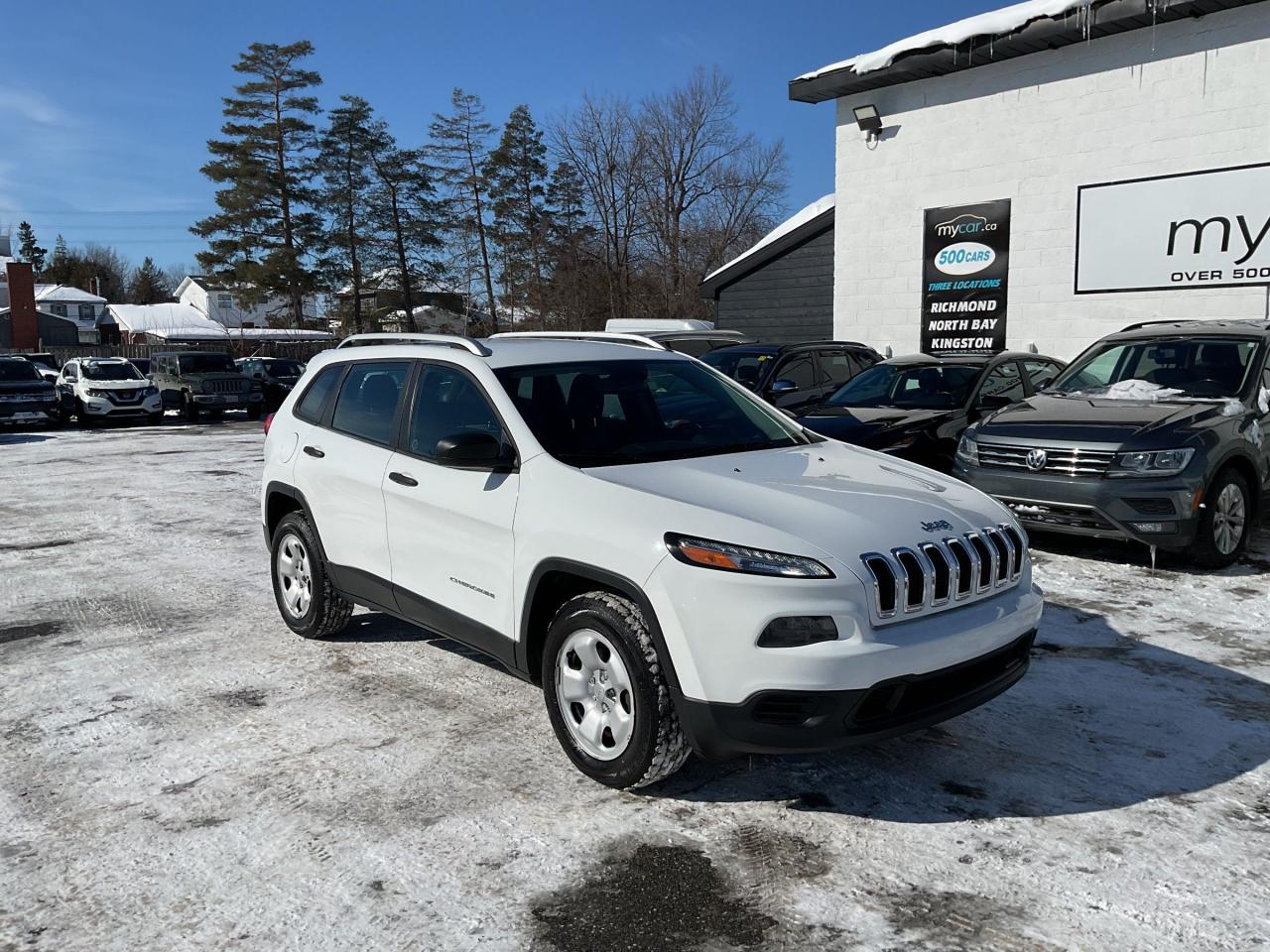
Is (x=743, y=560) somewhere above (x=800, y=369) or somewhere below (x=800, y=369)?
below

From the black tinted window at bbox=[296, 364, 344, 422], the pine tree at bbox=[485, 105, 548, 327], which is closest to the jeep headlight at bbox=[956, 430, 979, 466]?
the black tinted window at bbox=[296, 364, 344, 422]

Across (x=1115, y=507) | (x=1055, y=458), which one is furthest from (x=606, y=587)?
(x=1055, y=458)

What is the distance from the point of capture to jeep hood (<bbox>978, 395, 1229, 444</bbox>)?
22.9 feet

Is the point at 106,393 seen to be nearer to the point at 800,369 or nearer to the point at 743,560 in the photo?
the point at 800,369

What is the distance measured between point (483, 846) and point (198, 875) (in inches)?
35.6

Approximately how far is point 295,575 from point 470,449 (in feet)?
7.51

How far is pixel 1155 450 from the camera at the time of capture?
6.81 m

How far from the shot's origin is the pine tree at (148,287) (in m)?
95.8

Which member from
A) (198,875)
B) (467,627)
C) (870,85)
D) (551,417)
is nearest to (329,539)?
(467,627)

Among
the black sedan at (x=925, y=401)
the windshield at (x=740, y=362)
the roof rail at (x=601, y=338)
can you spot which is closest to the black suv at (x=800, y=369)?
the windshield at (x=740, y=362)

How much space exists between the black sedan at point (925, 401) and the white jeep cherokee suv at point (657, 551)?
4545mm

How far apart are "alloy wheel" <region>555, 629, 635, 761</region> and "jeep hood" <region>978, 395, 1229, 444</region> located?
4733mm

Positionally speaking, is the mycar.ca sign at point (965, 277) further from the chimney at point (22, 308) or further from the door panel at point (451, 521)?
the chimney at point (22, 308)

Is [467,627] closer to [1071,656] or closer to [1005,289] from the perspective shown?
[1071,656]
